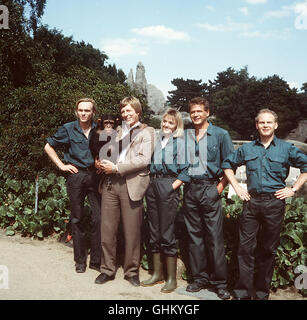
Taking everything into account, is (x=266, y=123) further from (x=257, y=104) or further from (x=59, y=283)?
(x=257, y=104)

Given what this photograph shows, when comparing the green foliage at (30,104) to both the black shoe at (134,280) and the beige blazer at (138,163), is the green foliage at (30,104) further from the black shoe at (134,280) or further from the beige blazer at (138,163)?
the black shoe at (134,280)

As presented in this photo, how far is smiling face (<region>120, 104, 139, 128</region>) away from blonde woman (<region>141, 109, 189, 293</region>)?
1.12ft

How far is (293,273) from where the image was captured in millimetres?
4082

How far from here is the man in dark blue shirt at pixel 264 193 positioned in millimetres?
3451

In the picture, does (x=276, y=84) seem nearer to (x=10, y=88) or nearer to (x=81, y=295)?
(x=10, y=88)

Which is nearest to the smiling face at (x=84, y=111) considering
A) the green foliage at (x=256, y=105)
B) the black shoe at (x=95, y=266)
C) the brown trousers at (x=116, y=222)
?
the brown trousers at (x=116, y=222)

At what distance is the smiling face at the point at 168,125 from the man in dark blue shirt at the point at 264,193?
812 mm

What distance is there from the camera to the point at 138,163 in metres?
3.81

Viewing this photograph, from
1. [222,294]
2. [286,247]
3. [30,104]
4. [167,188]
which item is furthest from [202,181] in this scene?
[30,104]

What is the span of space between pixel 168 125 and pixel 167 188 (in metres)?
0.73

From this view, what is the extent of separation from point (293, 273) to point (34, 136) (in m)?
5.19

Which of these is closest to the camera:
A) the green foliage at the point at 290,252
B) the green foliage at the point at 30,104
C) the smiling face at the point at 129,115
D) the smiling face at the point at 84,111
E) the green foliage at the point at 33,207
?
the smiling face at the point at 129,115

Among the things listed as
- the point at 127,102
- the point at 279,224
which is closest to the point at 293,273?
the point at 279,224

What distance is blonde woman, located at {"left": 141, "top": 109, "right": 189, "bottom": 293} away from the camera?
3848 millimetres
